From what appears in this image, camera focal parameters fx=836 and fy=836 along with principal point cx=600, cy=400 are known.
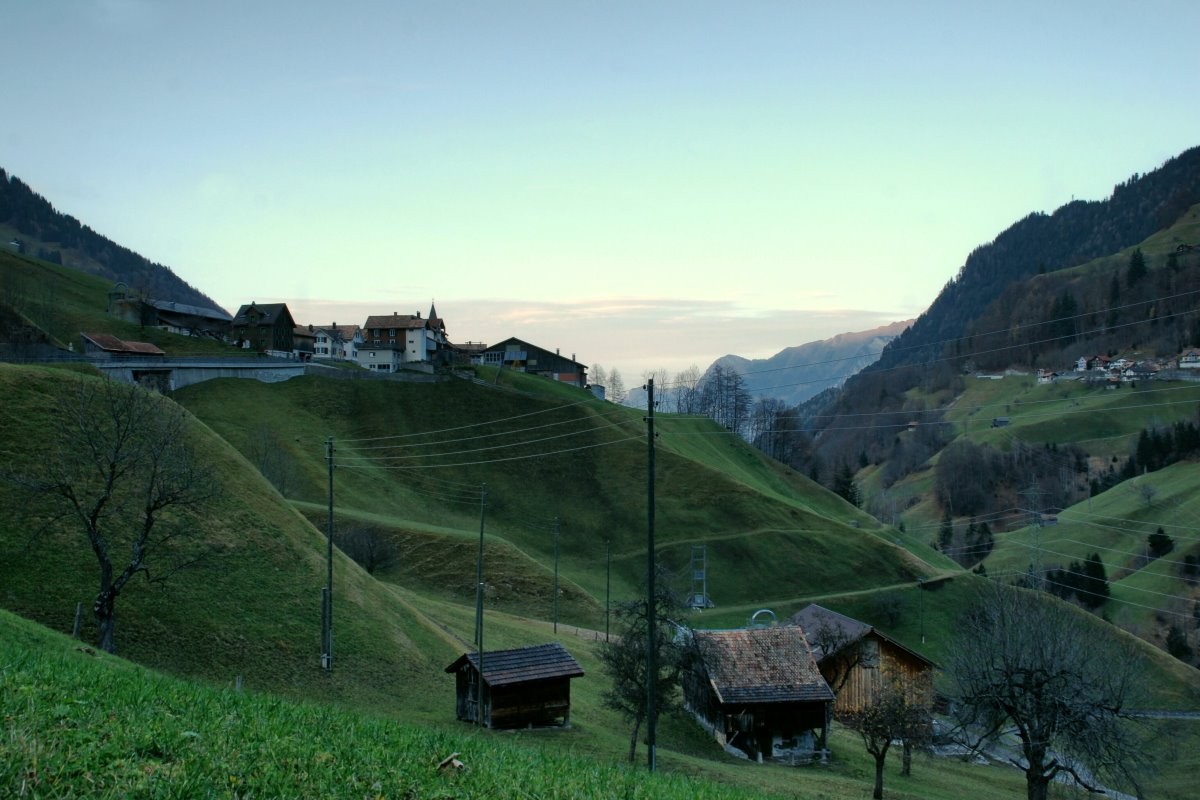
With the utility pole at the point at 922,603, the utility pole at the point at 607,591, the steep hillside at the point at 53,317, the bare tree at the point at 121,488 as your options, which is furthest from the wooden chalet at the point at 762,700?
the steep hillside at the point at 53,317

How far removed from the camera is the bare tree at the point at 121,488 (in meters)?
38.8

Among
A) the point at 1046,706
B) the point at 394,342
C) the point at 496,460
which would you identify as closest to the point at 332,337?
the point at 394,342

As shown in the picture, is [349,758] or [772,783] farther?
[772,783]

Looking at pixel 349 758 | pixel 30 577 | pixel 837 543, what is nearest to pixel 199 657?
pixel 30 577

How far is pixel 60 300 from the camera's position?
165 m

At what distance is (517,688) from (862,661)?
101 feet

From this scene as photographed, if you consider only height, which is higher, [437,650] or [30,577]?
[30,577]

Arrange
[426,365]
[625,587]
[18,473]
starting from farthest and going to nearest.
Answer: [426,365], [625,587], [18,473]

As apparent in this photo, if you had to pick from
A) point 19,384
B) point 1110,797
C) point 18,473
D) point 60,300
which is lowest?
point 1110,797

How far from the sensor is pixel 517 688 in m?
41.6

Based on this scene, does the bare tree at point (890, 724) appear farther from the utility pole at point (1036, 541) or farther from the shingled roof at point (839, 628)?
the utility pole at point (1036, 541)

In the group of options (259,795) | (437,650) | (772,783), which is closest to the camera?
(259,795)

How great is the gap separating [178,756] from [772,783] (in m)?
29.8

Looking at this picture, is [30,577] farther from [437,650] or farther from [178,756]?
[178,756]
